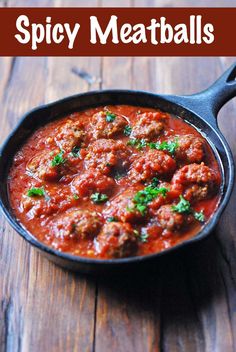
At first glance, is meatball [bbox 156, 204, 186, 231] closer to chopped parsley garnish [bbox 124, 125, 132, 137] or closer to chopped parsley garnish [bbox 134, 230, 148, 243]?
chopped parsley garnish [bbox 134, 230, 148, 243]

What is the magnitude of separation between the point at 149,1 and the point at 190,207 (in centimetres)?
344

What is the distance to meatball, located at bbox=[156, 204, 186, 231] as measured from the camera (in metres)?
4.13

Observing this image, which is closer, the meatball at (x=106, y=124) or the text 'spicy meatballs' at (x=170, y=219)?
the text 'spicy meatballs' at (x=170, y=219)

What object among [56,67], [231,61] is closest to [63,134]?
[56,67]

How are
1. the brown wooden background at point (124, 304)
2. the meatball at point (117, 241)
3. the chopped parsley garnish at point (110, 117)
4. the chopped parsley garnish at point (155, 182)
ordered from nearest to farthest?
1. the meatball at point (117, 241)
2. the brown wooden background at point (124, 304)
3. the chopped parsley garnish at point (155, 182)
4. the chopped parsley garnish at point (110, 117)

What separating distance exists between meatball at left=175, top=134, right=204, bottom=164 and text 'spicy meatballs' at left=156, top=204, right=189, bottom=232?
608mm

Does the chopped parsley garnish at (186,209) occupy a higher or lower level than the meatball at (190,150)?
lower

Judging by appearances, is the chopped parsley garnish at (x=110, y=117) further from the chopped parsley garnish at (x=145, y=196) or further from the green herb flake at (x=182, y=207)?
the green herb flake at (x=182, y=207)

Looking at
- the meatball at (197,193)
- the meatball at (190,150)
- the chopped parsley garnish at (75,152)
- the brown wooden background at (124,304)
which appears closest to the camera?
the brown wooden background at (124,304)

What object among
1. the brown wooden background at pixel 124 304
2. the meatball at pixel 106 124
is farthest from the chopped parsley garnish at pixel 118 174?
the brown wooden background at pixel 124 304

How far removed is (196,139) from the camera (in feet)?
15.5

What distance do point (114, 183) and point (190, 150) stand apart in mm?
720

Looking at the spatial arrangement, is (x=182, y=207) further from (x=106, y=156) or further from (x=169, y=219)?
(x=106, y=156)

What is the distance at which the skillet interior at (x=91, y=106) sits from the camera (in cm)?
386
